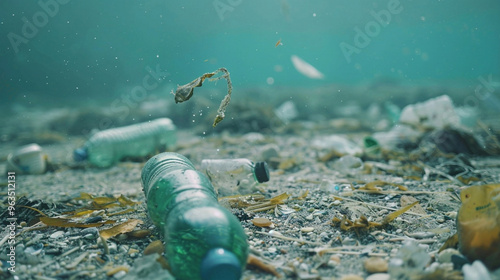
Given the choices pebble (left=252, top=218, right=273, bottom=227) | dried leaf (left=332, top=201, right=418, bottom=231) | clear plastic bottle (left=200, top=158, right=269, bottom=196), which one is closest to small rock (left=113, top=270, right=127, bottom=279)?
pebble (left=252, top=218, right=273, bottom=227)

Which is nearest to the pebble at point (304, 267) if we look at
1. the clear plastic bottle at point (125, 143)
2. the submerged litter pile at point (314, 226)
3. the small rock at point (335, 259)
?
the submerged litter pile at point (314, 226)

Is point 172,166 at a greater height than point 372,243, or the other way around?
point 172,166

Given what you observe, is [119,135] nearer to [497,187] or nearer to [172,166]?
[172,166]

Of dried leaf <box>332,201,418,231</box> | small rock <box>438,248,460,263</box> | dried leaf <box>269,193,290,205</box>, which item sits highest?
small rock <box>438,248,460,263</box>

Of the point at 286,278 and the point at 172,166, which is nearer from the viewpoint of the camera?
the point at 286,278

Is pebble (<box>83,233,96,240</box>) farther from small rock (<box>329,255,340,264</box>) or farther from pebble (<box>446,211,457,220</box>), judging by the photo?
pebble (<box>446,211,457,220</box>)

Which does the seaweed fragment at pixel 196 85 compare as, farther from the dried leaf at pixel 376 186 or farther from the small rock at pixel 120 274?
the dried leaf at pixel 376 186

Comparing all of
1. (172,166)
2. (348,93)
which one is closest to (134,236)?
(172,166)
